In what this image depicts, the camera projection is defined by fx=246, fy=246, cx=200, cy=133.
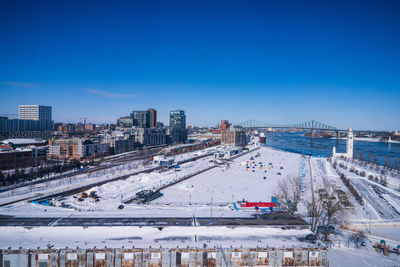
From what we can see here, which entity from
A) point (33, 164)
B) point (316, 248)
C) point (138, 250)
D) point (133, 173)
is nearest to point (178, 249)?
point (138, 250)

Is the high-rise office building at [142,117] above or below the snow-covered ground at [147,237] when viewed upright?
above

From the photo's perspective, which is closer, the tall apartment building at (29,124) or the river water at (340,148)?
the river water at (340,148)

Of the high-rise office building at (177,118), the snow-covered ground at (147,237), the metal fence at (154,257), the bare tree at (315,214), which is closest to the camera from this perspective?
the metal fence at (154,257)

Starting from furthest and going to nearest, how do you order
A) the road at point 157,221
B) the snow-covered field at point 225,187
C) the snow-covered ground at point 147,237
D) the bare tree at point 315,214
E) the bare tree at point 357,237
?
the snow-covered field at point 225,187, the bare tree at point 315,214, the bare tree at point 357,237, the road at point 157,221, the snow-covered ground at point 147,237

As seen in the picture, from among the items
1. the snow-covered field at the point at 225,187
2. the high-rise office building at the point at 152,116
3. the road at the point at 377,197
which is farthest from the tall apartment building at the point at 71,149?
the high-rise office building at the point at 152,116

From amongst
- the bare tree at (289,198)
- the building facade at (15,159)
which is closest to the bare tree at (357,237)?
the bare tree at (289,198)

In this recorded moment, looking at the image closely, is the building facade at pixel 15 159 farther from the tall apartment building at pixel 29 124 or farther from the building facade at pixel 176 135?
the building facade at pixel 176 135

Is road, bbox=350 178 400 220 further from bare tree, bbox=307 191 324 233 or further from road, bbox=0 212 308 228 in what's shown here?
road, bbox=0 212 308 228

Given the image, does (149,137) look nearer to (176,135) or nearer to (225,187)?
(176,135)

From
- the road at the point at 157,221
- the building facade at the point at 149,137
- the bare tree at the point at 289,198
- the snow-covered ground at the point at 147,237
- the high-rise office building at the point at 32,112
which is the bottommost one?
the bare tree at the point at 289,198

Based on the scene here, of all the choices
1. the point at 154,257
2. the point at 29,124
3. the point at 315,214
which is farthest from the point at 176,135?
the point at 154,257

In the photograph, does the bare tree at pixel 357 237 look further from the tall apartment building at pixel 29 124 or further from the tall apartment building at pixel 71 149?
the tall apartment building at pixel 29 124
